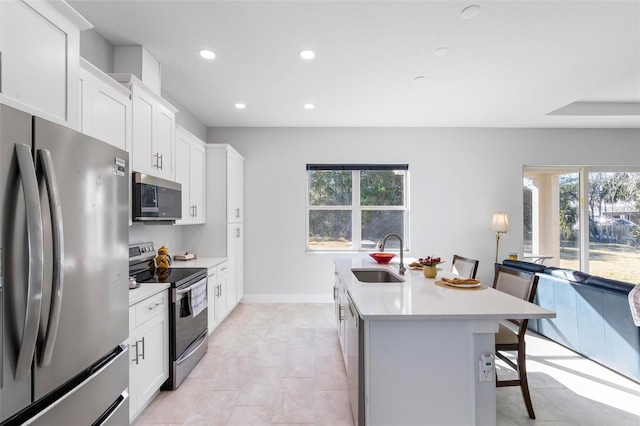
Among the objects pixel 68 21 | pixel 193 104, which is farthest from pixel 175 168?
pixel 68 21

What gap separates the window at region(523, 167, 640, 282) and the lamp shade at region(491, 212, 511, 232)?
28.1 inches

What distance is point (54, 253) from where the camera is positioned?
1.05 metres

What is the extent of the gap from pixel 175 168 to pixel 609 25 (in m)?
3.85

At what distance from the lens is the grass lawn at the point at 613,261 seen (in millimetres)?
4633

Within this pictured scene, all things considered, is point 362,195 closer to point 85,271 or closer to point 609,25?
point 609,25

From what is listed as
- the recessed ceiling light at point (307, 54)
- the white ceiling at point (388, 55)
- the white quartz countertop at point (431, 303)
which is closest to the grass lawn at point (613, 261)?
the white ceiling at point (388, 55)

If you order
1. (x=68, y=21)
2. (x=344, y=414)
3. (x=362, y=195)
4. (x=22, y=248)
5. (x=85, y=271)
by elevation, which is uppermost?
(x=68, y=21)

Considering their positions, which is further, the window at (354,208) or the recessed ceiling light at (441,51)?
the window at (354,208)

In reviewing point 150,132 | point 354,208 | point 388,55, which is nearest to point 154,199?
point 150,132

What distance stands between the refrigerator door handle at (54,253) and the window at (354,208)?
3.80 m

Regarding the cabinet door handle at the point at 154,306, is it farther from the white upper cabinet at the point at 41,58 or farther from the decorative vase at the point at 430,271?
the decorative vase at the point at 430,271

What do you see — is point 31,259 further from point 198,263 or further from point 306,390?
point 198,263

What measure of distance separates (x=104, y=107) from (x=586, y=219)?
21.0ft

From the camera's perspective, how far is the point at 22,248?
950mm
